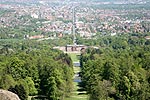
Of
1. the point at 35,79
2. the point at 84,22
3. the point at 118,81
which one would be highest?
the point at 118,81

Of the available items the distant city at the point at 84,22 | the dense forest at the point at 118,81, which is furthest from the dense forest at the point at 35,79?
the distant city at the point at 84,22

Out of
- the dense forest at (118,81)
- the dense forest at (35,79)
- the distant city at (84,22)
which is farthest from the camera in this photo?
the distant city at (84,22)

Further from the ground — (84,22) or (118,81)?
(118,81)

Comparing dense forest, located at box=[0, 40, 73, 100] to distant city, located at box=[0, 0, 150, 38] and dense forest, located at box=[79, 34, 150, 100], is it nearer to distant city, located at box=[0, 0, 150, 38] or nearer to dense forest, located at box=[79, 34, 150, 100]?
dense forest, located at box=[79, 34, 150, 100]

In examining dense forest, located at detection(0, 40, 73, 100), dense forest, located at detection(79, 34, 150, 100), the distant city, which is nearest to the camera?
dense forest, located at detection(79, 34, 150, 100)

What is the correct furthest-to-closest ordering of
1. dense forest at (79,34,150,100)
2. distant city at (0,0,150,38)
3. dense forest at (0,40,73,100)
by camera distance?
distant city at (0,0,150,38)
dense forest at (0,40,73,100)
dense forest at (79,34,150,100)

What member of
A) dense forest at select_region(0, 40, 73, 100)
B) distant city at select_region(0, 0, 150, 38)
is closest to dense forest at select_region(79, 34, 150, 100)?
dense forest at select_region(0, 40, 73, 100)

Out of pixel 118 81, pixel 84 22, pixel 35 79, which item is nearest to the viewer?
pixel 118 81

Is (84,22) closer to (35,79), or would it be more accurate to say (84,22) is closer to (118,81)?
(35,79)

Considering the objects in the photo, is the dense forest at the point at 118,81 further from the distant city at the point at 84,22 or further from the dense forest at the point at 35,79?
the distant city at the point at 84,22

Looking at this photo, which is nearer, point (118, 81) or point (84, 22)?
point (118, 81)

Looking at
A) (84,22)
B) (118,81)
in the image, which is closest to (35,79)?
(118,81)

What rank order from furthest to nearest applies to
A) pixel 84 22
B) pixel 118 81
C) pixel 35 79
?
pixel 84 22
pixel 35 79
pixel 118 81
